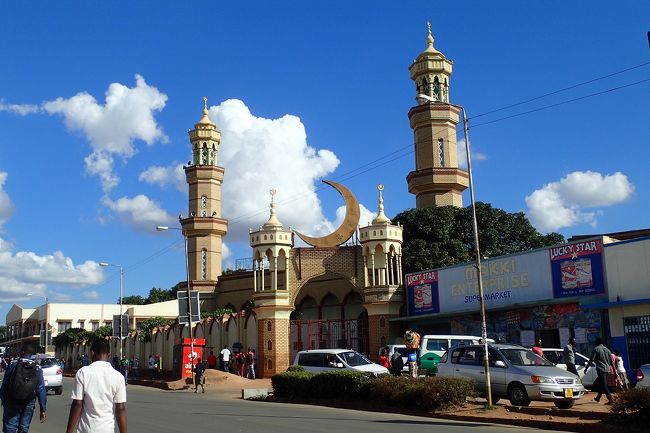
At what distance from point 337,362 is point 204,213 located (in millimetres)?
43821

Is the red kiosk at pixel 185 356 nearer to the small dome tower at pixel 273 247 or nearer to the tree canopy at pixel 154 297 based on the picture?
the small dome tower at pixel 273 247

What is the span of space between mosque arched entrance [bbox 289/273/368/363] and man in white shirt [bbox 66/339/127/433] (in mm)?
33457

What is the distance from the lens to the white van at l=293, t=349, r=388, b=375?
80.8ft

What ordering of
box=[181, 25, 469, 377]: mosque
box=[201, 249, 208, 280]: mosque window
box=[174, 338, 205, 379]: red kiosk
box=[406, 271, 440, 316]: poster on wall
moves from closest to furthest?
box=[406, 271, 440, 316]: poster on wall, box=[174, 338, 205, 379]: red kiosk, box=[181, 25, 469, 377]: mosque, box=[201, 249, 208, 280]: mosque window

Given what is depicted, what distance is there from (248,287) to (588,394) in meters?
41.9

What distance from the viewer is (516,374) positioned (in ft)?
58.6

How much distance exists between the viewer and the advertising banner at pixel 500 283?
29.6 meters

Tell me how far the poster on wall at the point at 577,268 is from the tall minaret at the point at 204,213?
40.8m

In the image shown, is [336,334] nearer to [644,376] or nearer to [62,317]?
[644,376]

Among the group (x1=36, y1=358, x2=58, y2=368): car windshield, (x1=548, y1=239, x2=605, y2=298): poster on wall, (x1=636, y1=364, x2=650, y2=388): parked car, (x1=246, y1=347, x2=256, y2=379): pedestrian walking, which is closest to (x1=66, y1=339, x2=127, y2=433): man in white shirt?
(x1=636, y1=364, x2=650, y2=388): parked car

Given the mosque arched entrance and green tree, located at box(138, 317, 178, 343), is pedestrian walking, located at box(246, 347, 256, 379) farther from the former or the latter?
green tree, located at box(138, 317, 178, 343)

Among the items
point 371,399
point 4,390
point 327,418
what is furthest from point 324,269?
point 4,390

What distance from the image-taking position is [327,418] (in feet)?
56.0

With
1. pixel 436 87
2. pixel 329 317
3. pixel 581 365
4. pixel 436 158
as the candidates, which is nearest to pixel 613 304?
pixel 581 365
